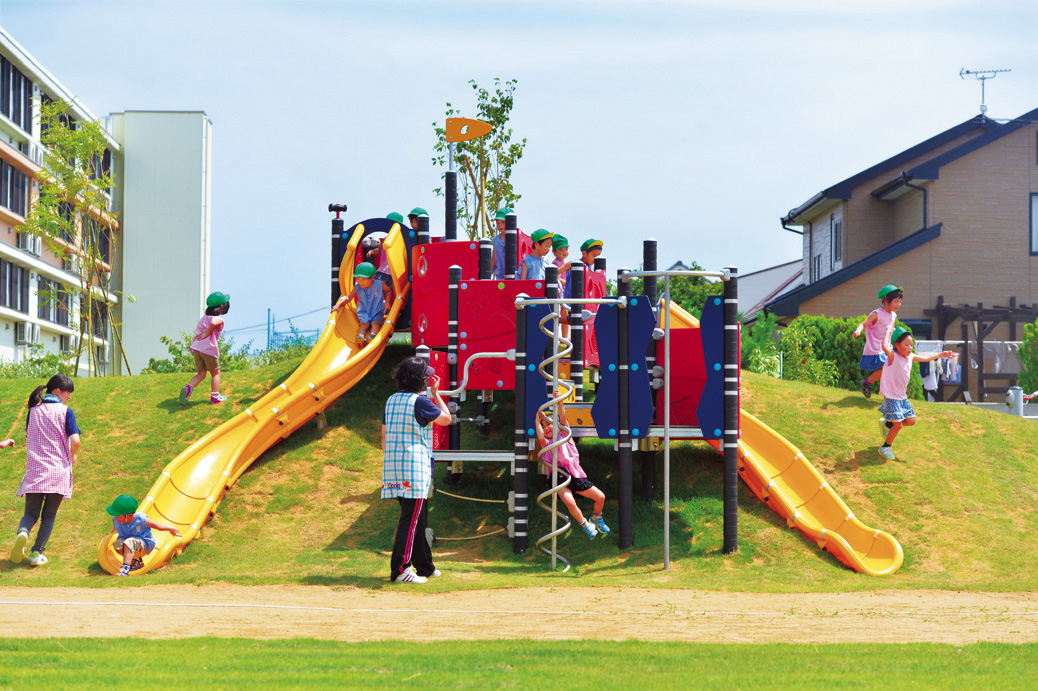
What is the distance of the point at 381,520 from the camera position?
13.2 metres

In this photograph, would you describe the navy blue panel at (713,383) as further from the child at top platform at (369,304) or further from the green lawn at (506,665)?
the child at top platform at (369,304)

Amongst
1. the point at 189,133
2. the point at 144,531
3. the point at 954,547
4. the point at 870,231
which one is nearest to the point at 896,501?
the point at 954,547

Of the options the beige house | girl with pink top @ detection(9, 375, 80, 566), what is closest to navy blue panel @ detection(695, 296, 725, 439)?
girl with pink top @ detection(9, 375, 80, 566)

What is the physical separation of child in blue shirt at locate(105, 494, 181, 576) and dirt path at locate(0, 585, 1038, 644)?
1250 mm

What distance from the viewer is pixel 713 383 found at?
12.1 m

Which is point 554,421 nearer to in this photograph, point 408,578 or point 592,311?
point 408,578

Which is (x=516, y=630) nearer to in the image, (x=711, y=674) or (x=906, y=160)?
(x=711, y=674)

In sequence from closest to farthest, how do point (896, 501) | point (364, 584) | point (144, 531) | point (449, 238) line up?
point (364, 584) < point (144, 531) < point (896, 501) < point (449, 238)

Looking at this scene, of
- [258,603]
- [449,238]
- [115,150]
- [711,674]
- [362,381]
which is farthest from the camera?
[115,150]

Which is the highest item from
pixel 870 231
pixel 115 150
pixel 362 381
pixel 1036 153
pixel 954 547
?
pixel 115 150

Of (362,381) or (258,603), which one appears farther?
(362,381)

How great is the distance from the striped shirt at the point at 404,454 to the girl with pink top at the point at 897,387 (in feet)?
24.1

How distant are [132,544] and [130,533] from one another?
6.2 inches

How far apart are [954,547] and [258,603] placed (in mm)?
8146
